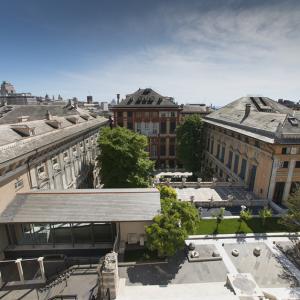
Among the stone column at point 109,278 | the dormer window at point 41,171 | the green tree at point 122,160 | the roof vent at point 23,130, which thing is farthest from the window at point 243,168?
the roof vent at point 23,130

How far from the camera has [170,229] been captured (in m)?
16.8

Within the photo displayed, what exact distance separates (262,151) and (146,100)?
3446 cm

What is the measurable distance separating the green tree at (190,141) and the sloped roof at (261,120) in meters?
3.21

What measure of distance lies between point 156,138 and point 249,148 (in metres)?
28.0

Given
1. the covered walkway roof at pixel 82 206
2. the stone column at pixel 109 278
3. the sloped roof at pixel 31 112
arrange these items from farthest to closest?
the sloped roof at pixel 31 112 < the covered walkway roof at pixel 82 206 < the stone column at pixel 109 278

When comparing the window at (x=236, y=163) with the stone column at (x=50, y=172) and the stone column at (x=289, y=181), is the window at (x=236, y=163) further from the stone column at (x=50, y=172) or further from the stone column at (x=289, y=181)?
the stone column at (x=50, y=172)

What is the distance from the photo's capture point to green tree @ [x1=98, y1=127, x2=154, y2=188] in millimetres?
29141

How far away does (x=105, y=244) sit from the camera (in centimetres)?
1942

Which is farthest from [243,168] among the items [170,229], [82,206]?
[82,206]

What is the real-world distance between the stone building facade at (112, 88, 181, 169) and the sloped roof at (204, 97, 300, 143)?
10731mm

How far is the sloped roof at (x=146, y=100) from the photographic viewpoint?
54906mm

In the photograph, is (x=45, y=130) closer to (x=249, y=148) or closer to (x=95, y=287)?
(x=95, y=287)

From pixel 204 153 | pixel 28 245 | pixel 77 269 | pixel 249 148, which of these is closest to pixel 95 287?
pixel 77 269

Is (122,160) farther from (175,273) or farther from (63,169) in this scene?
(175,273)
